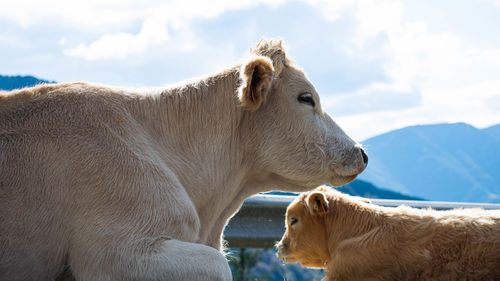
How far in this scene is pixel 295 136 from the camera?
172 inches

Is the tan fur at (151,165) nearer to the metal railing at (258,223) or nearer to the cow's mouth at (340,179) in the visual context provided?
the cow's mouth at (340,179)

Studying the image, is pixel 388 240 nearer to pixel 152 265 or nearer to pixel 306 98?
pixel 306 98

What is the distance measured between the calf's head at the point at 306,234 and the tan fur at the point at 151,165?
2.92 feet

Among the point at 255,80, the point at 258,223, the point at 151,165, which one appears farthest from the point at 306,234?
the point at 151,165

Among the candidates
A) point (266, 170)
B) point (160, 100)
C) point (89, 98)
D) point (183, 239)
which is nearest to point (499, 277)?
point (266, 170)

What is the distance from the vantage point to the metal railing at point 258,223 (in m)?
6.04

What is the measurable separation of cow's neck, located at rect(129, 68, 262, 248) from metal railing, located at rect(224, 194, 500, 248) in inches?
62.6

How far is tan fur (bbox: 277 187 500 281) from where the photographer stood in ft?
13.5

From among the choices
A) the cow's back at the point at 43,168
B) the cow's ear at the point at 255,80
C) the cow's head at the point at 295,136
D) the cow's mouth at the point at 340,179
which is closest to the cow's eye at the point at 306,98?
the cow's head at the point at 295,136

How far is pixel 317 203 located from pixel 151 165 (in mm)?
2132

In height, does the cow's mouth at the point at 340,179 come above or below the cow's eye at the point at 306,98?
below

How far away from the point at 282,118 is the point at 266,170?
0.42m

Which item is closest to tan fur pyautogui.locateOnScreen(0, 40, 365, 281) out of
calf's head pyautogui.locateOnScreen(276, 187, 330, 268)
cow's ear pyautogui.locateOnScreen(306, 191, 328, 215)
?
cow's ear pyautogui.locateOnScreen(306, 191, 328, 215)

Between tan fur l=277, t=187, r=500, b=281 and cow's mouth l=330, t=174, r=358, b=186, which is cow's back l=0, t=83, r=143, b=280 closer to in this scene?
cow's mouth l=330, t=174, r=358, b=186
